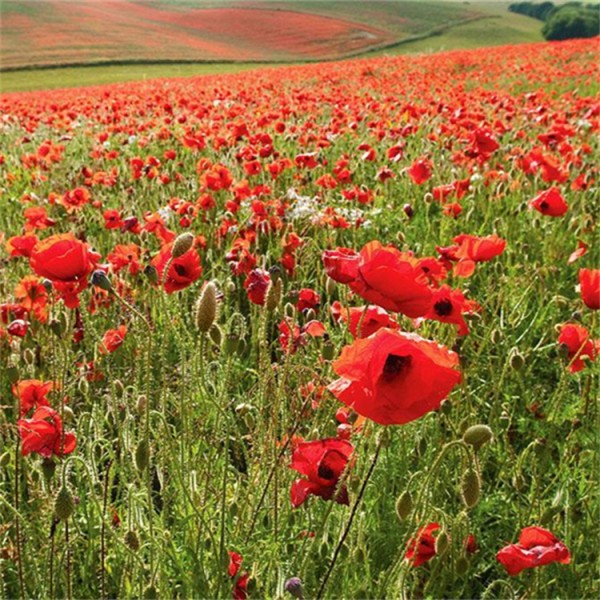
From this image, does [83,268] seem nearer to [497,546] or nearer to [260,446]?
[260,446]

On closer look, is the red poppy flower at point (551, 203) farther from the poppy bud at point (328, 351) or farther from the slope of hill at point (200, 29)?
the slope of hill at point (200, 29)

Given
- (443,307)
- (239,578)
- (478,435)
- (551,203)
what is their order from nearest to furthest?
(478,435)
(239,578)
(443,307)
(551,203)

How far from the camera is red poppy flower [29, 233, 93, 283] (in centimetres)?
177

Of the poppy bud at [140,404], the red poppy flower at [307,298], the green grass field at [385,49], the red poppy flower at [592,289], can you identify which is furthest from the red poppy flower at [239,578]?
the green grass field at [385,49]

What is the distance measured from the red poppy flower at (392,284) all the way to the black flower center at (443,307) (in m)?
0.42

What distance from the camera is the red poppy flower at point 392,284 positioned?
1.41 m

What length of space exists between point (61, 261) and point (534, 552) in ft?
4.22

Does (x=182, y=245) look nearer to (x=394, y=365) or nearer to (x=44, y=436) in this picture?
(x=44, y=436)

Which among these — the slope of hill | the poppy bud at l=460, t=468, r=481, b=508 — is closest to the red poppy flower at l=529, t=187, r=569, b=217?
the poppy bud at l=460, t=468, r=481, b=508

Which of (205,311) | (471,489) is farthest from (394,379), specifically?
(205,311)

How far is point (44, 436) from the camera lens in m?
1.67

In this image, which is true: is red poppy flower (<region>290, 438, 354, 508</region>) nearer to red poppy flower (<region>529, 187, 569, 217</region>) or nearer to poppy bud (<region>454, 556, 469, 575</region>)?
poppy bud (<region>454, 556, 469, 575</region>)

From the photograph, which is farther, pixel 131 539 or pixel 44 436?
pixel 44 436

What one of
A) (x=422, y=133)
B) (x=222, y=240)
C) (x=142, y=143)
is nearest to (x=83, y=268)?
(x=222, y=240)
